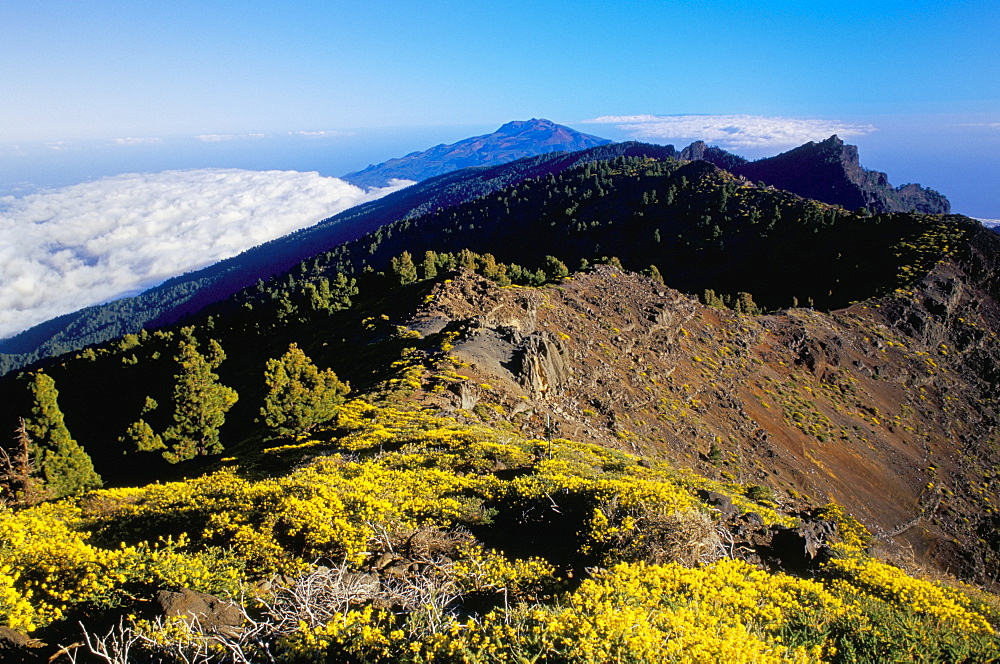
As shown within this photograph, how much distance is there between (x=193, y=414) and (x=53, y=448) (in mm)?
5297

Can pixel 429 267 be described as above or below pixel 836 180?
below

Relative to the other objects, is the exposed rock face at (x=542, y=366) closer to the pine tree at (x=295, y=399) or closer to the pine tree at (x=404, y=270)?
the pine tree at (x=295, y=399)

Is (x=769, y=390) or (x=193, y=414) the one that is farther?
(x=769, y=390)

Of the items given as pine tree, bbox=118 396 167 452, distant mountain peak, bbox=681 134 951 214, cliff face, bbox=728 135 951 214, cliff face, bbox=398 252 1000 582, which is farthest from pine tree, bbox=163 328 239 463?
cliff face, bbox=728 135 951 214

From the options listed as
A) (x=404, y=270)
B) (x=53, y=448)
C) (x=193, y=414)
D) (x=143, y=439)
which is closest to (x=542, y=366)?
(x=193, y=414)

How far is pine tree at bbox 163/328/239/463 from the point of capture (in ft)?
80.1

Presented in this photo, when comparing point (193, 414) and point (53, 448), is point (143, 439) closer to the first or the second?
point (193, 414)

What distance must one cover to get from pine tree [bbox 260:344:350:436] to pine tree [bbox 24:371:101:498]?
7.73 metres

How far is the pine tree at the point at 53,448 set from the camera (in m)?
20.0

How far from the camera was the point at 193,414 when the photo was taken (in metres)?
24.8

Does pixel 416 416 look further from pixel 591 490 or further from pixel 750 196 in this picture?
pixel 750 196

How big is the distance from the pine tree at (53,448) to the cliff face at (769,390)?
14.9 meters

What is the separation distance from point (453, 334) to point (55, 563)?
24002mm

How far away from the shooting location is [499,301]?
122 feet
